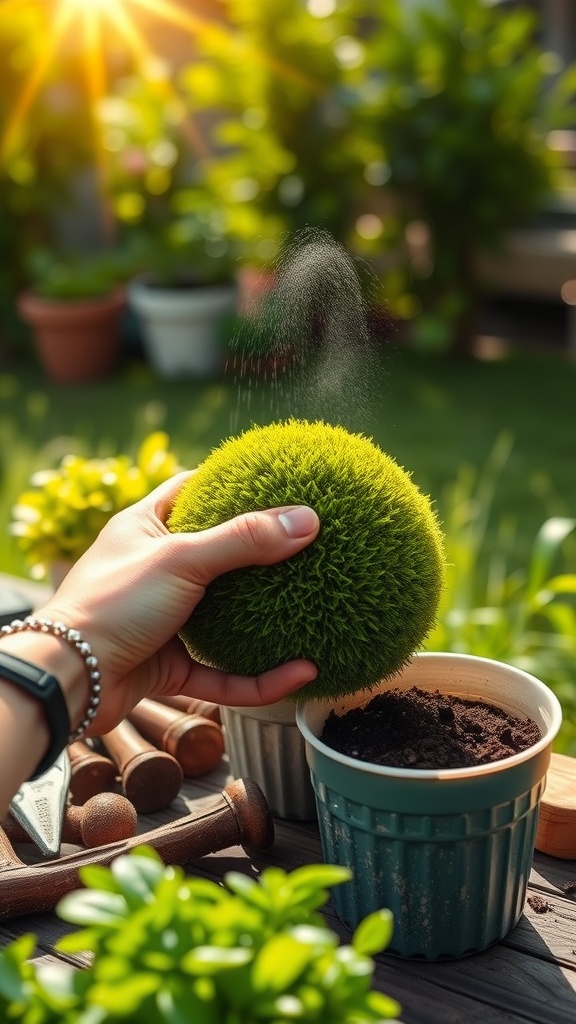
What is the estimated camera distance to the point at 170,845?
115 cm

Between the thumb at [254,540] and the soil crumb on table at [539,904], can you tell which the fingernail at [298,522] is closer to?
the thumb at [254,540]

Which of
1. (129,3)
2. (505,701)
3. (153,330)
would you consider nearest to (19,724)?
(505,701)

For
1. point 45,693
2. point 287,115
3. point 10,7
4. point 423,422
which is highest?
point 10,7

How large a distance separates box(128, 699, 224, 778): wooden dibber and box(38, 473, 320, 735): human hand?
0.23 metres

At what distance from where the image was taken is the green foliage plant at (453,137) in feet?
17.4

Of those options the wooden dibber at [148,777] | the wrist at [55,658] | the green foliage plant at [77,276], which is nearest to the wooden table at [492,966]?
the wooden dibber at [148,777]

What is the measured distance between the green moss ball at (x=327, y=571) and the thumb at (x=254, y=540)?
25mm

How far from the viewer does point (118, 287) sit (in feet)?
21.5

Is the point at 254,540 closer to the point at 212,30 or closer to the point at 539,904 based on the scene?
the point at 539,904

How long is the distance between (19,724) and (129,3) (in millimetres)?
7262

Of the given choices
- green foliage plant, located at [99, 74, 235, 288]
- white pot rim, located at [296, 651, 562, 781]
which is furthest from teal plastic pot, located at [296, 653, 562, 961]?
green foliage plant, located at [99, 74, 235, 288]

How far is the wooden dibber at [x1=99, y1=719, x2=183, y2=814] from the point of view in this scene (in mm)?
1308

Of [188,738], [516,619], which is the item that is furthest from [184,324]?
[188,738]

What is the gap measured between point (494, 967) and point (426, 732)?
0.24 m
